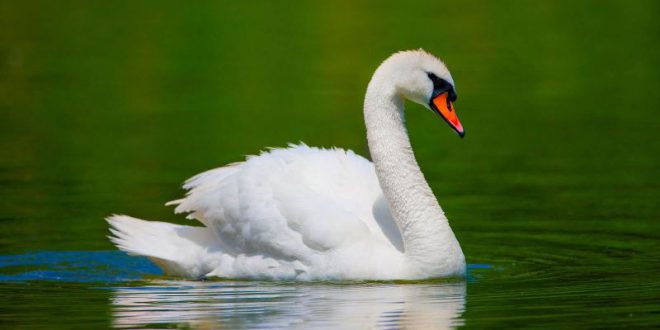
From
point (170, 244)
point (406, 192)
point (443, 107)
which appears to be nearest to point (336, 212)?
point (406, 192)

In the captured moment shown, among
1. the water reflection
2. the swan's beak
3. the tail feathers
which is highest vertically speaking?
the swan's beak

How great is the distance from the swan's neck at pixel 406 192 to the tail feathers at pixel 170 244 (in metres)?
1.43

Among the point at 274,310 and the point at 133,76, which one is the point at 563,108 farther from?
the point at 274,310

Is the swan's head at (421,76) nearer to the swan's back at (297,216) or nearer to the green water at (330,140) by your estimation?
the swan's back at (297,216)

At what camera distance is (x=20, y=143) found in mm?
17031

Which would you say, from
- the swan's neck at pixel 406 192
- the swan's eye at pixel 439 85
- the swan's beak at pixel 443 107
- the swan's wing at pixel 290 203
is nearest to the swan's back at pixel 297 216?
the swan's wing at pixel 290 203

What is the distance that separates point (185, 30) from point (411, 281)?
60.0 ft

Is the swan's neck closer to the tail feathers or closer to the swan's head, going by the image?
the swan's head

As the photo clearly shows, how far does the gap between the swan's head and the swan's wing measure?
0.87 metres

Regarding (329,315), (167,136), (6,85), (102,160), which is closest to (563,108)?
(167,136)

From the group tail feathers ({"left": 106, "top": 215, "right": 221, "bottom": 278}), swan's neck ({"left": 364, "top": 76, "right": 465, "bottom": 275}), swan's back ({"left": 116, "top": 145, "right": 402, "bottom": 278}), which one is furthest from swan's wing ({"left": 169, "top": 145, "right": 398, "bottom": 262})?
swan's neck ({"left": 364, "top": 76, "right": 465, "bottom": 275})

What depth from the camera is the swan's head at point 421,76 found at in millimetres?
10320

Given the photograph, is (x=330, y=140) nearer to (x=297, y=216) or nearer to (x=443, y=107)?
(x=443, y=107)

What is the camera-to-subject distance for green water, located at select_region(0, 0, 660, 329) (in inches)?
370
